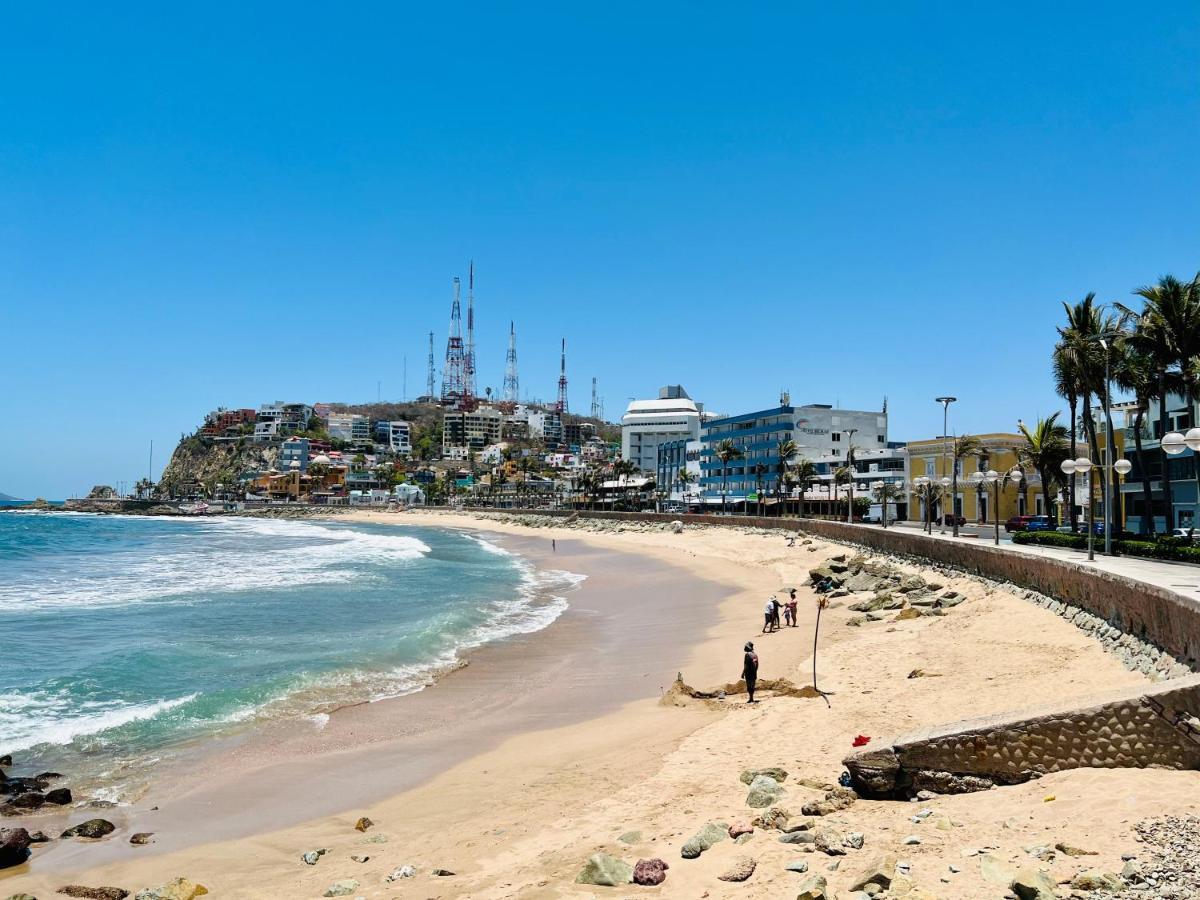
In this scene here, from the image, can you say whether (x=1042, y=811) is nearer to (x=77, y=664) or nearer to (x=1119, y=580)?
(x=1119, y=580)

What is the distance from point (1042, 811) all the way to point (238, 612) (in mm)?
27275

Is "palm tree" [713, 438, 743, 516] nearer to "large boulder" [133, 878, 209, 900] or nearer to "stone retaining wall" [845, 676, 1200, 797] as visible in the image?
"stone retaining wall" [845, 676, 1200, 797]

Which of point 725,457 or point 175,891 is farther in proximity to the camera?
point 725,457

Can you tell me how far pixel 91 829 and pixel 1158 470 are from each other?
52.6 metres

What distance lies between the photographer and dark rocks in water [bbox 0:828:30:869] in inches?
389

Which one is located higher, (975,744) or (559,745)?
(975,744)

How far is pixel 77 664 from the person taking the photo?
802 inches

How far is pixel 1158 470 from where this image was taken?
47125mm

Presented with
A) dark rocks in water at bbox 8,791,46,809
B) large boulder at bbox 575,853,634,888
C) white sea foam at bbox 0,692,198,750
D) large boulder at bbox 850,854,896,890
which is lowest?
dark rocks in water at bbox 8,791,46,809

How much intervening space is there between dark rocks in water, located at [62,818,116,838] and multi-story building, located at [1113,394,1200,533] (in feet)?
151

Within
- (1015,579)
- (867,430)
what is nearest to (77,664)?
(1015,579)

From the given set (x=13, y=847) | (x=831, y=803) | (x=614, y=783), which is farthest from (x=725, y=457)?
(x=13, y=847)

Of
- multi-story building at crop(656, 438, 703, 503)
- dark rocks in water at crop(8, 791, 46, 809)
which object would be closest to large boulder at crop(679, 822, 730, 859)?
dark rocks in water at crop(8, 791, 46, 809)

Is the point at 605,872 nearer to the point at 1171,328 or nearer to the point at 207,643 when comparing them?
the point at 207,643
